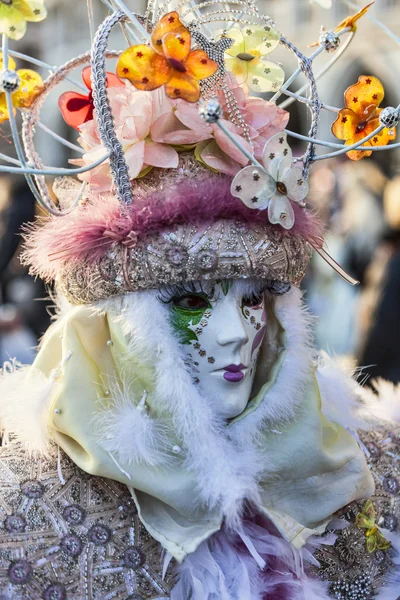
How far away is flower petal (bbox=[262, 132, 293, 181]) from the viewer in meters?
1.82

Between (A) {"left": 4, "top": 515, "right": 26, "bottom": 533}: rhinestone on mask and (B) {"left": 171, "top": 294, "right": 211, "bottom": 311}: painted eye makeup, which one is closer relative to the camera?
(A) {"left": 4, "top": 515, "right": 26, "bottom": 533}: rhinestone on mask

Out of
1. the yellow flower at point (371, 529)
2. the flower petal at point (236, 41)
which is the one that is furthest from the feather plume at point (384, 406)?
the flower petal at point (236, 41)

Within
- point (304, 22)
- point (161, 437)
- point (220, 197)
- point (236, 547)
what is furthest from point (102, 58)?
point (304, 22)

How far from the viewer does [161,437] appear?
1.84m

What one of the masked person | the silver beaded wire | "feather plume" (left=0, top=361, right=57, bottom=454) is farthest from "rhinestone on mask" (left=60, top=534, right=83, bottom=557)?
the silver beaded wire

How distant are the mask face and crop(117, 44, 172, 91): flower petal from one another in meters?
0.50

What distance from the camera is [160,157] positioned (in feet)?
6.16

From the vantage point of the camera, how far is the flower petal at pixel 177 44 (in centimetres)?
162

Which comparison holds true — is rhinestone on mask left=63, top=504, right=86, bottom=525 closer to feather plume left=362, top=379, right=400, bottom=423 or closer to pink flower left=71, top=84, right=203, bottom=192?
pink flower left=71, top=84, right=203, bottom=192

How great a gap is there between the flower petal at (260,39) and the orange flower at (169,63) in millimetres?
385

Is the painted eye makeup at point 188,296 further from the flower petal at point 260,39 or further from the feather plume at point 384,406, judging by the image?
the feather plume at point 384,406

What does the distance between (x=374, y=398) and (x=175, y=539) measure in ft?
3.50

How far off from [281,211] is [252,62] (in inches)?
18.6

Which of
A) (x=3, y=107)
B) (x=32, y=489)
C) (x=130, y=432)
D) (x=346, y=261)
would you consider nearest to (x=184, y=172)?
(x=3, y=107)
